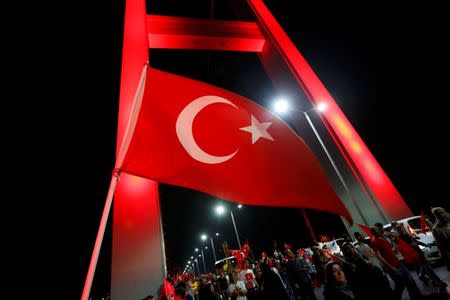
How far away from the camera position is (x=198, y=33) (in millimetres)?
6559

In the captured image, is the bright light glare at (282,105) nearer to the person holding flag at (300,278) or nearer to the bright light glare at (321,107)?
the bright light glare at (321,107)

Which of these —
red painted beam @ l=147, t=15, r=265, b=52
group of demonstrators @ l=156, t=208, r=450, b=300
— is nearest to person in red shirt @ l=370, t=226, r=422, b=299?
group of demonstrators @ l=156, t=208, r=450, b=300

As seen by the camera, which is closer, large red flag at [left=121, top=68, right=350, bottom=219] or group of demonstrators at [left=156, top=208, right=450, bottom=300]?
large red flag at [left=121, top=68, right=350, bottom=219]

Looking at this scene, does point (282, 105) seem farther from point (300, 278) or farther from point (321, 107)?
point (300, 278)

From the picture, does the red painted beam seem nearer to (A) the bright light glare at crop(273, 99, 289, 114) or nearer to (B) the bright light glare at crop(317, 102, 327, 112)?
(A) the bright light glare at crop(273, 99, 289, 114)

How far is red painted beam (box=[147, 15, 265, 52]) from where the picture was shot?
627 cm

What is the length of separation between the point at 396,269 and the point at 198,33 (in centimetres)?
683

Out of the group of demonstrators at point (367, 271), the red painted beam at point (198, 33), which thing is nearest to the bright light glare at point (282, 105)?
the red painted beam at point (198, 33)

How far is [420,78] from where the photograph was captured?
18.5 meters

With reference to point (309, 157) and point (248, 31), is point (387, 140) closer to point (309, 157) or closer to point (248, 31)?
point (248, 31)

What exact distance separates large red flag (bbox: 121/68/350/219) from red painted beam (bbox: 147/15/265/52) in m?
4.53

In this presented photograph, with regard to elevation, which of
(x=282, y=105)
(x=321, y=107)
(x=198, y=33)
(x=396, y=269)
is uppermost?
(x=198, y=33)

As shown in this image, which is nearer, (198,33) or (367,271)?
(367,271)

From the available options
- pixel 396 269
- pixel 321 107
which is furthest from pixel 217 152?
pixel 321 107
